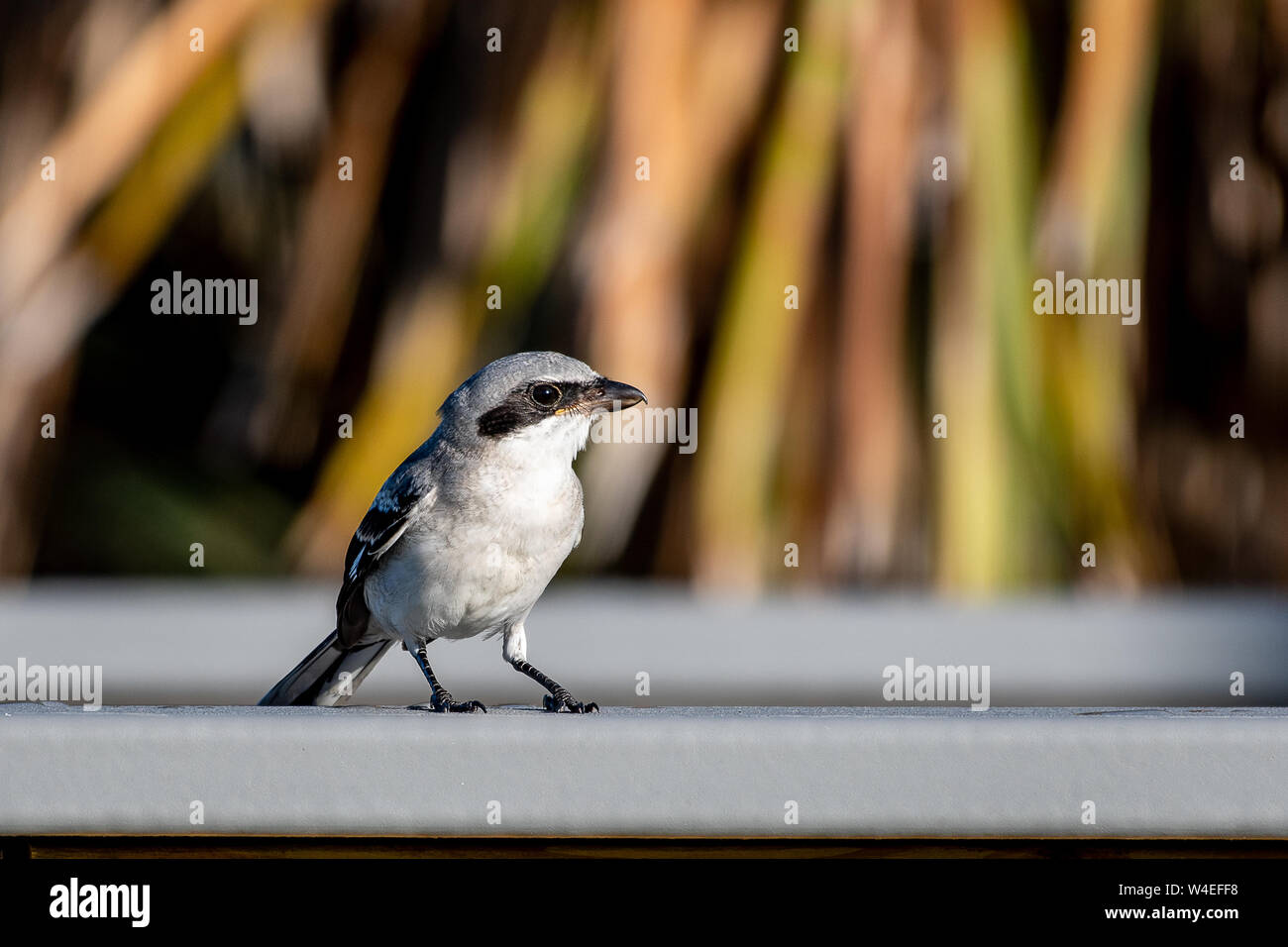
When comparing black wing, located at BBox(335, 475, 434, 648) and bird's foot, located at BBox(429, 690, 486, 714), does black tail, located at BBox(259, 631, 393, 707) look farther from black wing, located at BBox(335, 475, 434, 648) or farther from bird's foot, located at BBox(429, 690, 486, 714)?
bird's foot, located at BBox(429, 690, 486, 714)

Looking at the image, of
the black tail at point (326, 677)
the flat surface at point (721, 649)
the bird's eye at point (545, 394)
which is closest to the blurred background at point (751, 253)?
the flat surface at point (721, 649)

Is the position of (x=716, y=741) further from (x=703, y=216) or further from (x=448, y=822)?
(x=703, y=216)

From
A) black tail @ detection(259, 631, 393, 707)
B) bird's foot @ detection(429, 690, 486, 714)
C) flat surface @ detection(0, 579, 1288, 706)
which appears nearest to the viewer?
bird's foot @ detection(429, 690, 486, 714)

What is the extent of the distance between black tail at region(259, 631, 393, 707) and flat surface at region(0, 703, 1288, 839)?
1166mm

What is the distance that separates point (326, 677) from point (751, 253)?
1618mm

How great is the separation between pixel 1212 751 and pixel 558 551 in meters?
1.23

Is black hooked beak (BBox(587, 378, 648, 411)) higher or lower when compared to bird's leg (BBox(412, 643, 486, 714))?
higher

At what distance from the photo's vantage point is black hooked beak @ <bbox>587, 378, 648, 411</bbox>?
227cm

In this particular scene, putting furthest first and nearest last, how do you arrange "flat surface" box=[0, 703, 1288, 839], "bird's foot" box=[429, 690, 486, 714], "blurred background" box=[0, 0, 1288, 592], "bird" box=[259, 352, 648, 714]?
"blurred background" box=[0, 0, 1288, 592], "bird" box=[259, 352, 648, 714], "bird's foot" box=[429, 690, 486, 714], "flat surface" box=[0, 703, 1288, 839]

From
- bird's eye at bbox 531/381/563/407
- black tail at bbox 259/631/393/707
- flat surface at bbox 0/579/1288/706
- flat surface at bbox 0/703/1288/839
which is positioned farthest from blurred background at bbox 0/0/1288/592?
flat surface at bbox 0/703/1288/839

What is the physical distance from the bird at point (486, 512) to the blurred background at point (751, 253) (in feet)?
3.46

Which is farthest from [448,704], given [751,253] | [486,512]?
[751,253]
